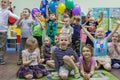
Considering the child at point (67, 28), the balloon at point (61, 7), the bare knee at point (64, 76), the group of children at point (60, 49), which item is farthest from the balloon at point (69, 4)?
the bare knee at point (64, 76)

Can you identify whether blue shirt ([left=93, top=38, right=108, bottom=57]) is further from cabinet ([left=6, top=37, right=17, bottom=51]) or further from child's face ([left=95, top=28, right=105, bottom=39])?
cabinet ([left=6, top=37, right=17, bottom=51])

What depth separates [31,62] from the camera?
338 cm

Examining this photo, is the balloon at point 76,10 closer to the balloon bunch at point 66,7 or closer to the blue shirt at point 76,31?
the balloon bunch at point 66,7

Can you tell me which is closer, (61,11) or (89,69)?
(89,69)

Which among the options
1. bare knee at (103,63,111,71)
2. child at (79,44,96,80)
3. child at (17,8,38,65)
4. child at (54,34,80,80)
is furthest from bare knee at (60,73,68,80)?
child at (17,8,38,65)

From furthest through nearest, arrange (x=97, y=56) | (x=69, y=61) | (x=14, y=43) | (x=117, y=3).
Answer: (x=117, y=3), (x=14, y=43), (x=97, y=56), (x=69, y=61)

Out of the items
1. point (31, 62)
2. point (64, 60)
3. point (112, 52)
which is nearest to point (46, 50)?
point (31, 62)

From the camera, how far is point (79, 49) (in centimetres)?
481

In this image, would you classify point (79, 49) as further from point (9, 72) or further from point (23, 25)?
point (9, 72)

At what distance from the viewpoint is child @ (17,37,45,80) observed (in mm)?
3352

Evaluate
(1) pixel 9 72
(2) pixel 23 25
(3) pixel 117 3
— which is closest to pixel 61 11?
(2) pixel 23 25

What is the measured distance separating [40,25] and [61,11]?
0.69 meters

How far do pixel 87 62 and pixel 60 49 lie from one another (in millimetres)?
421

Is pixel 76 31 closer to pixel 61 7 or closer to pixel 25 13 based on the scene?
pixel 61 7
